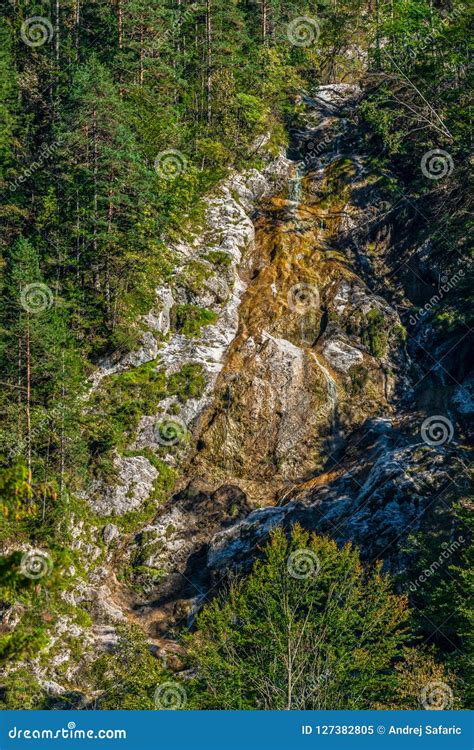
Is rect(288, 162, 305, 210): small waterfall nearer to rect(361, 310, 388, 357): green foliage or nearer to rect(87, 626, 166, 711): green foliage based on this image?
rect(361, 310, 388, 357): green foliage

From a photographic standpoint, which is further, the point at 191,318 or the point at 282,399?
the point at 191,318

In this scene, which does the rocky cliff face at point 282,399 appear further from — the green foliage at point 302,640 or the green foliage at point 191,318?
the green foliage at point 302,640

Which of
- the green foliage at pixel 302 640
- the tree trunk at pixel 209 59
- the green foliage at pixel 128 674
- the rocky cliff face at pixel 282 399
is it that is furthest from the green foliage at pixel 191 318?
the green foliage at pixel 302 640

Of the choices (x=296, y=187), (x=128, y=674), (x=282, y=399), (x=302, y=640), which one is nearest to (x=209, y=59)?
(x=296, y=187)

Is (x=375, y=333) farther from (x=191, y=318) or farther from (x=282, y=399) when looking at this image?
(x=191, y=318)

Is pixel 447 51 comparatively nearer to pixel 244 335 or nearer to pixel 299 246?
pixel 299 246

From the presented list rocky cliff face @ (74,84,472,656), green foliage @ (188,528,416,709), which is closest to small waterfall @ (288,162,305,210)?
rocky cliff face @ (74,84,472,656)

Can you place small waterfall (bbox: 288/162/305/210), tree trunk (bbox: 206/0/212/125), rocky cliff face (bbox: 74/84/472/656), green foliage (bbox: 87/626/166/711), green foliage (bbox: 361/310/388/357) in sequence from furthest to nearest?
tree trunk (bbox: 206/0/212/125)
small waterfall (bbox: 288/162/305/210)
green foliage (bbox: 361/310/388/357)
rocky cliff face (bbox: 74/84/472/656)
green foliage (bbox: 87/626/166/711)

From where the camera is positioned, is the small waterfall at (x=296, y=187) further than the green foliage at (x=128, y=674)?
Yes
